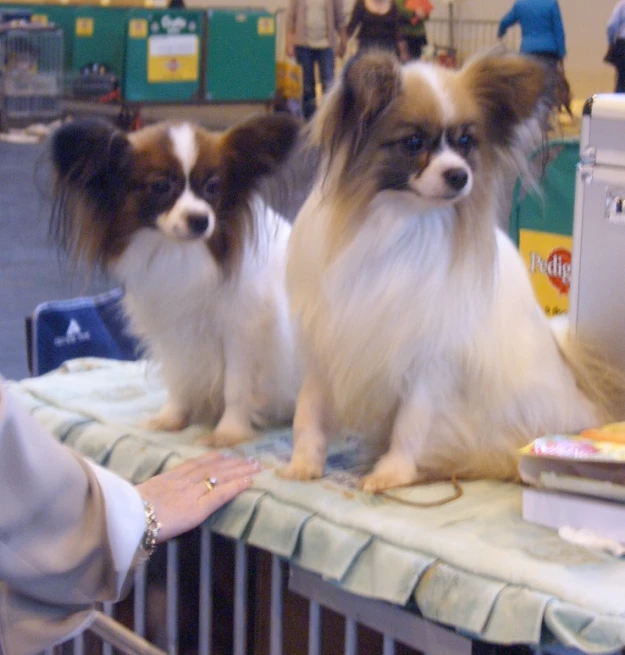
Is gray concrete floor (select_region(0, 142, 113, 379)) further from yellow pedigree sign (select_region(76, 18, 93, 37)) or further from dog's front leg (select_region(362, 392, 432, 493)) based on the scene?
yellow pedigree sign (select_region(76, 18, 93, 37))

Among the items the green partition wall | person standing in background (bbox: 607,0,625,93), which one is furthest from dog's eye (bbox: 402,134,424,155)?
the green partition wall

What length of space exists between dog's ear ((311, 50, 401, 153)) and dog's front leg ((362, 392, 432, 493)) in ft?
1.43

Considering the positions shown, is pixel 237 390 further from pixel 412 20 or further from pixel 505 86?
pixel 412 20

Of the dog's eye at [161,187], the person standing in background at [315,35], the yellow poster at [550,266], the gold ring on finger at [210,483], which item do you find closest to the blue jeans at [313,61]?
the person standing in background at [315,35]

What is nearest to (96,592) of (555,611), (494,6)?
(555,611)

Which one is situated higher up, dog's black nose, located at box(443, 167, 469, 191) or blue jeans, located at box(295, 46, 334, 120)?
blue jeans, located at box(295, 46, 334, 120)

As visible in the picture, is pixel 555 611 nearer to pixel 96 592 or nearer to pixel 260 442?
pixel 96 592

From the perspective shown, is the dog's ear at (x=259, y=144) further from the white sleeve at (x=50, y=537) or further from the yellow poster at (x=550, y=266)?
the yellow poster at (x=550, y=266)

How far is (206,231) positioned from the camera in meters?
1.83

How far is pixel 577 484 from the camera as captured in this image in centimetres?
140

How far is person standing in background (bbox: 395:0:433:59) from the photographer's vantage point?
869cm

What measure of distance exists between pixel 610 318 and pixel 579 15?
8448mm

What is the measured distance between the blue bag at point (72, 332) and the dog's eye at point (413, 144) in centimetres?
125

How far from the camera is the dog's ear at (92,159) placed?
1791 millimetres
